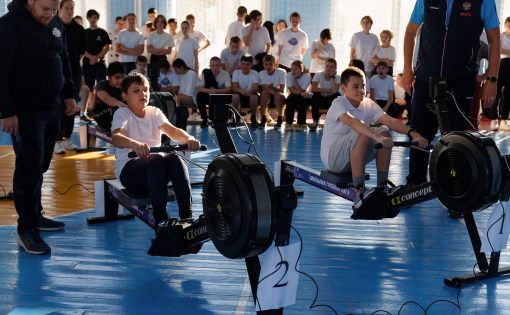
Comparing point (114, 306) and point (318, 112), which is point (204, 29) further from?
point (114, 306)

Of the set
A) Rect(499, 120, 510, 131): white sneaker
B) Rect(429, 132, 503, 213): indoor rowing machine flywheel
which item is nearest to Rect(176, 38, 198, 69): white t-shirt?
Rect(499, 120, 510, 131): white sneaker

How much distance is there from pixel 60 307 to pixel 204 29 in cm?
1016

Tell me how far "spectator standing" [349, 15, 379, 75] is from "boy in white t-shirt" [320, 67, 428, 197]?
598 cm

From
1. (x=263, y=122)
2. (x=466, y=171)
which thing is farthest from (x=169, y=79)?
(x=466, y=171)

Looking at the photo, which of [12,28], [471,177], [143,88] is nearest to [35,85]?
[12,28]

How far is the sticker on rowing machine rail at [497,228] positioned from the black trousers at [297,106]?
673cm

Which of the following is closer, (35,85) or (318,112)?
(35,85)

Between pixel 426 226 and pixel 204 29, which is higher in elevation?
pixel 204 29

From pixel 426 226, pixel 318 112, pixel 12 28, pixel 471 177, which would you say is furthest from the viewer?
pixel 318 112

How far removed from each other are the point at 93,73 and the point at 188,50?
1.60 meters

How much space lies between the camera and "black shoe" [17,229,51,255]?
11.3ft

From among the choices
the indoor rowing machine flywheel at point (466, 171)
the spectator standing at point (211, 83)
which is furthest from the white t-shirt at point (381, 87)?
the indoor rowing machine flywheel at point (466, 171)

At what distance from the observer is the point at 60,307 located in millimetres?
2746

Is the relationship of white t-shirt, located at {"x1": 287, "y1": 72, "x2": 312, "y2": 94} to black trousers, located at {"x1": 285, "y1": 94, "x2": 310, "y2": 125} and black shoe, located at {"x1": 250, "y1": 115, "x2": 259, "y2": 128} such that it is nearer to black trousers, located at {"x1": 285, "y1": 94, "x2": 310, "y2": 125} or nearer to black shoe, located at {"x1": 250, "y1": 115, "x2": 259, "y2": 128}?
black trousers, located at {"x1": 285, "y1": 94, "x2": 310, "y2": 125}
